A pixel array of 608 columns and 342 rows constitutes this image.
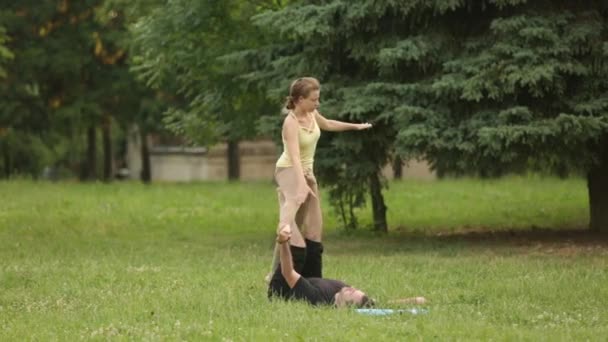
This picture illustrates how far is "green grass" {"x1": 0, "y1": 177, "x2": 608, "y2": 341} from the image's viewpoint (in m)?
10.1

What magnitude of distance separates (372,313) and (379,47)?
328 inches

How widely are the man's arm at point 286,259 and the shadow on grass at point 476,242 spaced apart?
673 centimetres

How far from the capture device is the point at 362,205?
21.8m

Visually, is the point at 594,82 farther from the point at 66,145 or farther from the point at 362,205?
the point at 66,145

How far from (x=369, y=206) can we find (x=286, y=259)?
16890 millimetres

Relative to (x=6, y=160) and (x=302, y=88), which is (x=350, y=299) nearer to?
(x=302, y=88)

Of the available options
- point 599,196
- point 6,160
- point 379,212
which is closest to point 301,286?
point 599,196

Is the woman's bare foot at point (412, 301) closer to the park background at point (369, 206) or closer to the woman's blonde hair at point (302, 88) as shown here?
the park background at point (369, 206)

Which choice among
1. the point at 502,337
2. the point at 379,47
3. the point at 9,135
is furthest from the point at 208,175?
the point at 502,337

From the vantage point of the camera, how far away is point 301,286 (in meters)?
11.3

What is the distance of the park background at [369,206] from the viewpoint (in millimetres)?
10867

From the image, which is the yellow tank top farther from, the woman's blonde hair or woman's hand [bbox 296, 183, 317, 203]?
woman's hand [bbox 296, 183, 317, 203]

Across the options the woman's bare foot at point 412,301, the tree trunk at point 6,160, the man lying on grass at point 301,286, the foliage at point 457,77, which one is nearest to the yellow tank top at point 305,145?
the man lying on grass at point 301,286

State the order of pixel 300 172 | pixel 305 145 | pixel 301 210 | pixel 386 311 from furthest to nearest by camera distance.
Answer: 1. pixel 305 145
2. pixel 301 210
3. pixel 300 172
4. pixel 386 311
